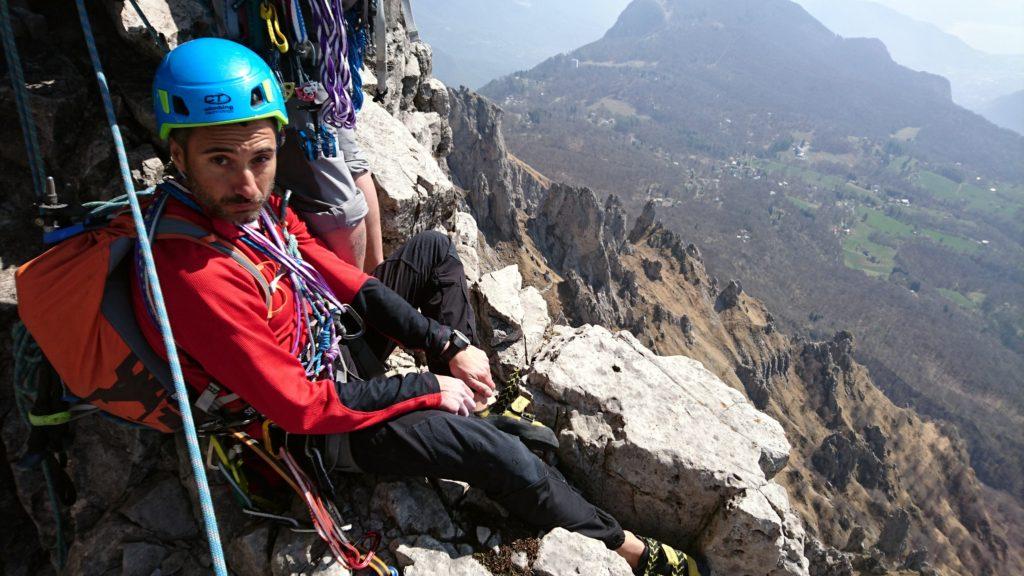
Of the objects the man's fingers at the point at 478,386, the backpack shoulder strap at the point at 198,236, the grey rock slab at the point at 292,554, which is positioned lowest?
the grey rock slab at the point at 292,554

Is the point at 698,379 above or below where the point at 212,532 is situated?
below

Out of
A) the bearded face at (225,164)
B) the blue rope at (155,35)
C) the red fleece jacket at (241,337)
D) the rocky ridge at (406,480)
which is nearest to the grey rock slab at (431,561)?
the rocky ridge at (406,480)

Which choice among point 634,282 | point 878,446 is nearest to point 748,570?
point 634,282

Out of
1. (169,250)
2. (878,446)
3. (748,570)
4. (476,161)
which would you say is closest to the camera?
(169,250)

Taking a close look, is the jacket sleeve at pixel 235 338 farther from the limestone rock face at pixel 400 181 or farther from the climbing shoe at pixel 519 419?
the limestone rock face at pixel 400 181

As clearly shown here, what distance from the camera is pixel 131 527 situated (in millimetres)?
4387

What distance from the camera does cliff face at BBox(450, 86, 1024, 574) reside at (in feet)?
177

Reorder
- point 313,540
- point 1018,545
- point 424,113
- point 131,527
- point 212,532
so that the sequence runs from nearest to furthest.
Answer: point 212,532 → point 313,540 → point 131,527 → point 424,113 → point 1018,545

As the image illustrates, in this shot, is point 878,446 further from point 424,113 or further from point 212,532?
point 212,532

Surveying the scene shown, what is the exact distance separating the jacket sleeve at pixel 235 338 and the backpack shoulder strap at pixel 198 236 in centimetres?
4

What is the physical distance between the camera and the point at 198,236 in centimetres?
307

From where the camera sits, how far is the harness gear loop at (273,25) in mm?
4172

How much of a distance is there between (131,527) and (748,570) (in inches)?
213

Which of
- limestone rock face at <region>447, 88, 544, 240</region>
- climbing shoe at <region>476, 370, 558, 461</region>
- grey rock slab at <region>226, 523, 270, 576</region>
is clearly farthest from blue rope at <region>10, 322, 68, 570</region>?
limestone rock face at <region>447, 88, 544, 240</region>
